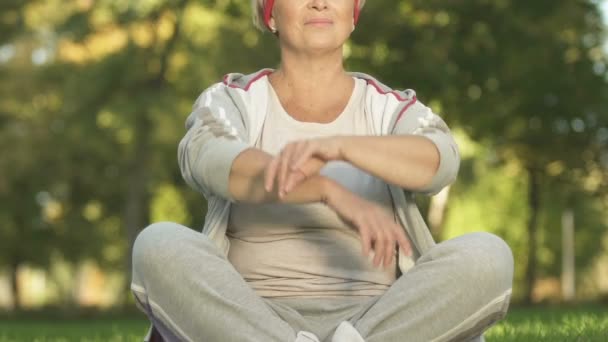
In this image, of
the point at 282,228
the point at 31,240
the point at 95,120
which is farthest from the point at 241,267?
the point at 31,240

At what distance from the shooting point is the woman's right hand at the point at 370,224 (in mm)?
4039

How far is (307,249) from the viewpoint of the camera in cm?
493

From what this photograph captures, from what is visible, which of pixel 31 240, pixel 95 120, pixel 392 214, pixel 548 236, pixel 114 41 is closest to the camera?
pixel 392 214

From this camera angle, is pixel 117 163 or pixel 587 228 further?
pixel 587 228

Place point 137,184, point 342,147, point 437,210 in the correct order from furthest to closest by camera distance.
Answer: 1. point 137,184
2. point 437,210
3. point 342,147

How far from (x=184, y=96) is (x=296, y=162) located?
1068 inches

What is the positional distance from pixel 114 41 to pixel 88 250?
25.3ft

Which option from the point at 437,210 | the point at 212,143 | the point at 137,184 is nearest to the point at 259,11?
the point at 212,143

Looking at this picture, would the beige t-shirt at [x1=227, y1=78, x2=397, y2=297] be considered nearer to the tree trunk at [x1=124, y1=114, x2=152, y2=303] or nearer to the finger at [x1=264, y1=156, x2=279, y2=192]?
the finger at [x1=264, y1=156, x2=279, y2=192]

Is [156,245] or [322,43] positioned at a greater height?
[322,43]

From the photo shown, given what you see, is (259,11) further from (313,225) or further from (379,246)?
(379,246)

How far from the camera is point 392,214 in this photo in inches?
194

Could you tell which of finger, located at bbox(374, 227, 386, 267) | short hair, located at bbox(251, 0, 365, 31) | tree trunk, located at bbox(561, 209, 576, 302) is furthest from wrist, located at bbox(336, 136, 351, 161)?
tree trunk, located at bbox(561, 209, 576, 302)

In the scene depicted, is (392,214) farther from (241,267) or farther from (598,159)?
(598,159)
